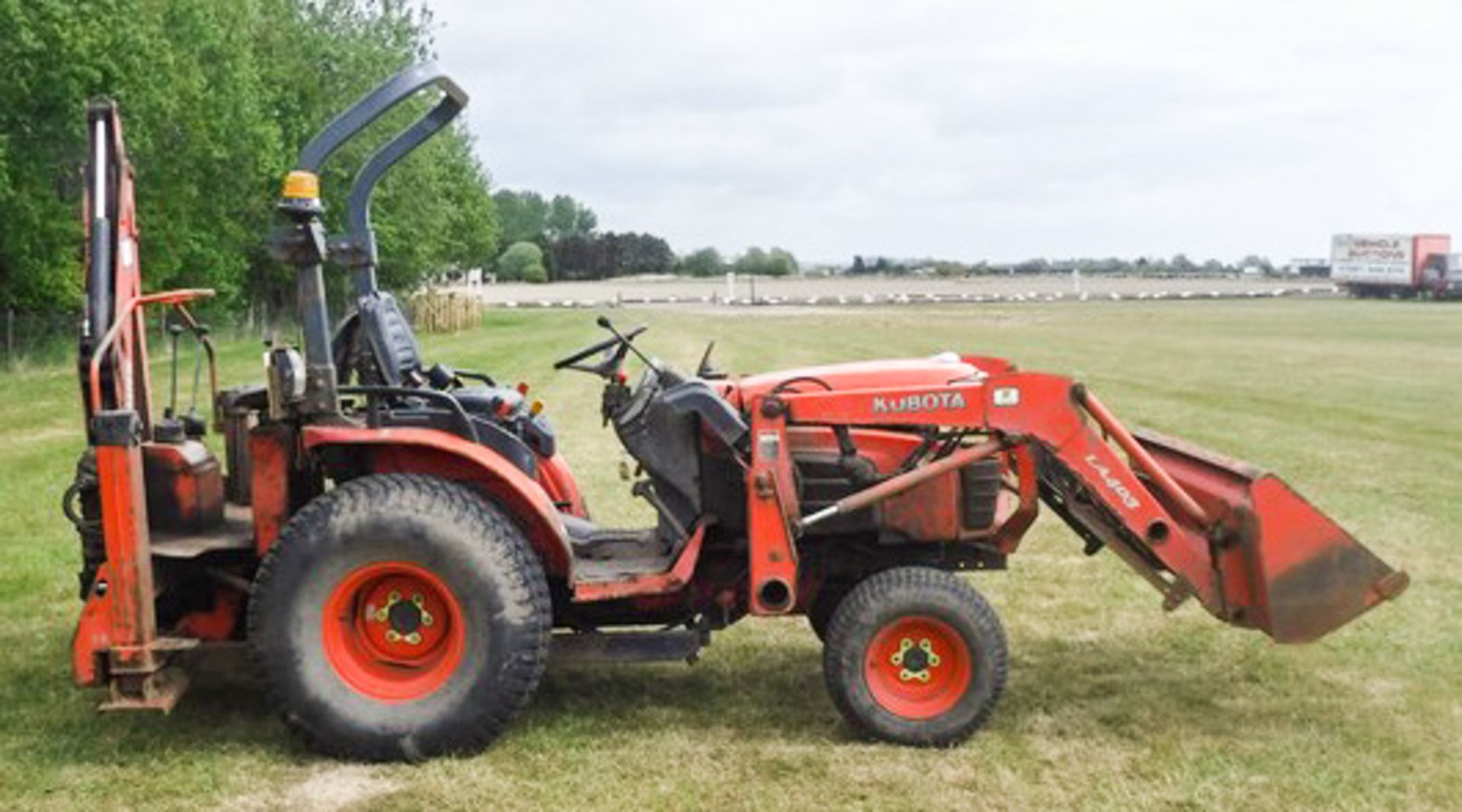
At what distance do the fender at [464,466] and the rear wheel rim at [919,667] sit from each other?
3.91 feet

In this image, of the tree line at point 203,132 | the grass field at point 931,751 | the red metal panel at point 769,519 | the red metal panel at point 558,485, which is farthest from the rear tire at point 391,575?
the tree line at point 203,132

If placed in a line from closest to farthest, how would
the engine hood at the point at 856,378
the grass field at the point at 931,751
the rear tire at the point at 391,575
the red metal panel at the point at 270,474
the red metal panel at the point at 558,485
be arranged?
1. the grass field at the point at 931,751
2. the rear tire at the point at 391,575
3. the red metal panel at the point at 270,474
4. the engine hood at the point at 856,378
5. the red metal panel at the point at 558,485

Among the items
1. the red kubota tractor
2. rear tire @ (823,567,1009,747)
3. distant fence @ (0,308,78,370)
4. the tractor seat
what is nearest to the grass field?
rear tire @ (823,567,1009,747)

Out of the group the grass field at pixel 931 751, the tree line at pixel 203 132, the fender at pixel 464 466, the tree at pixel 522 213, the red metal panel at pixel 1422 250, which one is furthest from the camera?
the tree at pixel 522 213

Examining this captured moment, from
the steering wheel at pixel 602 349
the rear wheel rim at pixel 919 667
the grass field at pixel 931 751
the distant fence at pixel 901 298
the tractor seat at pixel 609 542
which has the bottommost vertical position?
the distant fence at pixel 901 298

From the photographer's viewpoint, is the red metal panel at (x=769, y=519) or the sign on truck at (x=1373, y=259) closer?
the red metal panel at (x=769, y=519)

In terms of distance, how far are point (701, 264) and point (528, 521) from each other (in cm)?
9984

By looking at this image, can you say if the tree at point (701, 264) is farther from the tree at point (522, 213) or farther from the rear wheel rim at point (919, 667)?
the rear wheel rim at point (919, 667)

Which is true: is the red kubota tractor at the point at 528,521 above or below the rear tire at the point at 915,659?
above

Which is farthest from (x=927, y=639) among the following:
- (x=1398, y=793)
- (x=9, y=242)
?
(x=9, y=242)

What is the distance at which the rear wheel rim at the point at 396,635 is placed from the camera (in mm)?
5398

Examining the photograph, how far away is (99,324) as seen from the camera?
5457 mm

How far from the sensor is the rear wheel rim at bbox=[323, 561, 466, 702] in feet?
17.7

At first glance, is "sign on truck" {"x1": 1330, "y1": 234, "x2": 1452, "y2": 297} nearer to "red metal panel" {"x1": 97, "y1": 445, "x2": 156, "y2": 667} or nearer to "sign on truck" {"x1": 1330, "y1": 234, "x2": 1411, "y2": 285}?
"sign on truck" {"x1": 1330, "y1": 234, "x2": 1411, "y2": 285}
